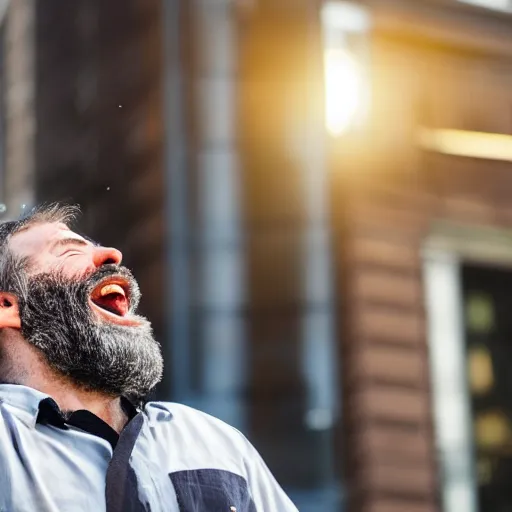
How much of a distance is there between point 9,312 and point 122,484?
0.45 meters

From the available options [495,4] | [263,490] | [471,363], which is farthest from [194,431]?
[495,4]

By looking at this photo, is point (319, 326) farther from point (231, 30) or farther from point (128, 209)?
point (231, 30)

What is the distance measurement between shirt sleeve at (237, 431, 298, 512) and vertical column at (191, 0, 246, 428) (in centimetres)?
539

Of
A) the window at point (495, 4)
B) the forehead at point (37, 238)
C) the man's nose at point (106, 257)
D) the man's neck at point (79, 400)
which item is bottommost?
the man's neck at point (79, 400)

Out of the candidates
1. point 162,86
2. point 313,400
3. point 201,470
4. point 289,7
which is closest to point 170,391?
point 313,400

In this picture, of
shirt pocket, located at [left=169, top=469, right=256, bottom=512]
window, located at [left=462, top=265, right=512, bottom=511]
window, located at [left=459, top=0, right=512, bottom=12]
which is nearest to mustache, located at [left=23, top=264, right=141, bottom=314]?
shirt pocket, located at [left=169, top=469, right=256, bottom=512]

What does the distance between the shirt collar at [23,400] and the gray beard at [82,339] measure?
108mm

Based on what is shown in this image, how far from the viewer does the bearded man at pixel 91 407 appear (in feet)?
7.14

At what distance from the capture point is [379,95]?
8.09m

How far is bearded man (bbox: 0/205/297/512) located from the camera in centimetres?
218

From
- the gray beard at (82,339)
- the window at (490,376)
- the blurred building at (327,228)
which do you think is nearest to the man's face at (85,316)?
the gray beard at (82,339)

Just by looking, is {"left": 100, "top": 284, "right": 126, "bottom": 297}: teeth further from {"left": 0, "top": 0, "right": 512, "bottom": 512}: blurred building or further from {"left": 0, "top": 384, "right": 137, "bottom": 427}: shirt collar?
{"left": 0, "top": 0, "right": 512, "bottom": 512}: blurred building

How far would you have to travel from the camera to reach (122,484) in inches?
85.4

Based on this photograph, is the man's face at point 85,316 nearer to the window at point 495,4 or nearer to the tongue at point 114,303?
the tongue at point 114,303
